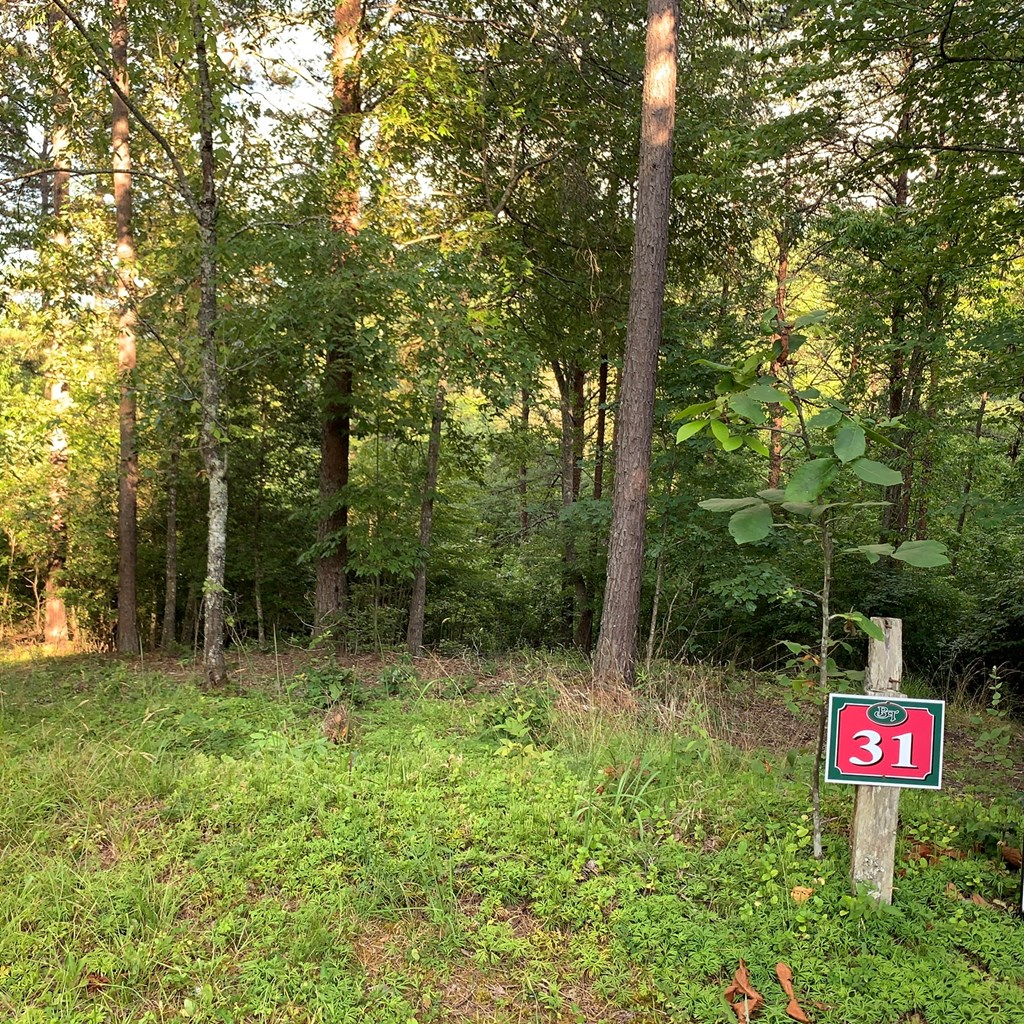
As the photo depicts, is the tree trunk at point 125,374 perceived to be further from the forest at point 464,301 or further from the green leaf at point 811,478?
the green leaf at point 811,478

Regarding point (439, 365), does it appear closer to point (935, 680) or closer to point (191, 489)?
point (191, 489)

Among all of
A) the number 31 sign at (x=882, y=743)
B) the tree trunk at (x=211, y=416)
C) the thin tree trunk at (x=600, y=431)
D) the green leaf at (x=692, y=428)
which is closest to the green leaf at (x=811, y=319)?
the green leaf at (x=692, y=428)

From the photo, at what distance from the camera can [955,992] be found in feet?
8.16

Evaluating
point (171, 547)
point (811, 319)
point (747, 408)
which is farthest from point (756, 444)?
point (171, 547)

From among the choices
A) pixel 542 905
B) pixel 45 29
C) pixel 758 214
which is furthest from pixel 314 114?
pixel 542 905

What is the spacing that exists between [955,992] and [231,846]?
122 inches

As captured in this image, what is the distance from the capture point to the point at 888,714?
2.85 metres

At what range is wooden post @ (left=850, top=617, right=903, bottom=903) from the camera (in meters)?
2.89

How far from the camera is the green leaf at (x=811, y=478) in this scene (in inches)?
96.9

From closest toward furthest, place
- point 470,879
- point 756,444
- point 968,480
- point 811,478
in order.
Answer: point 811,478
point 756,444
point 470,879
point 968,480

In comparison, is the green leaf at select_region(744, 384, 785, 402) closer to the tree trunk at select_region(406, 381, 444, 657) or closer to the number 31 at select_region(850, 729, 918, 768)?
the number 31 at select_region(850, 729, 918, 768)

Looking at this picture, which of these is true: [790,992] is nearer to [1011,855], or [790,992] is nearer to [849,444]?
[1011,855]

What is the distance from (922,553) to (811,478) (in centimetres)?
51

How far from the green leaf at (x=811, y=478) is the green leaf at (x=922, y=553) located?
14.9 inches
